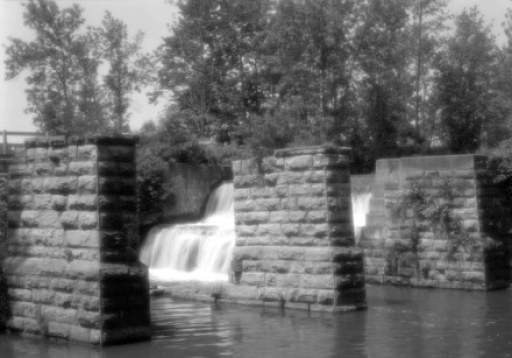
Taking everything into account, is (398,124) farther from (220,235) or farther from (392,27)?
(220,235)

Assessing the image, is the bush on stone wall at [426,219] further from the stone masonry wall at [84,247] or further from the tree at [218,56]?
the tree at [218,56]

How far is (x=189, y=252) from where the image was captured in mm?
20266

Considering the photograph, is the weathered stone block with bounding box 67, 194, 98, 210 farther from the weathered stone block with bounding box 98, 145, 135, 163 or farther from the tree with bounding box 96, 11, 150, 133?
the tree with bounding box 96, 11, 150, 133

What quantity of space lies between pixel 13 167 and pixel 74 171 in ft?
5.55

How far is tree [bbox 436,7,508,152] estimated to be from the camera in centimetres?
3834

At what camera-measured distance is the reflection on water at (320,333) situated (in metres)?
11.1

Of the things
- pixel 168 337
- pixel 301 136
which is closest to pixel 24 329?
pixel 168 337

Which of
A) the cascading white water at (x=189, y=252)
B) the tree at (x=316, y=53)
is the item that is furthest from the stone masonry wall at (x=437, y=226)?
the tree at (x=316, y=53)

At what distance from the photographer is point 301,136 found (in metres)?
30.5

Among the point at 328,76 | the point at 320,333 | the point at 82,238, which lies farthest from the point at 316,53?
the point at 82,238

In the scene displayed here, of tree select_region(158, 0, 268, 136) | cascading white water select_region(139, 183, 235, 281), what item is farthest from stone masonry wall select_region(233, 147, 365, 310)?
tree select_region(158, 0, 268, 136)

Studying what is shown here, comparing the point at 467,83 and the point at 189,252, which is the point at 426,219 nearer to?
the point at 189,252

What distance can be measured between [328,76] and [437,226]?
70.0 feet

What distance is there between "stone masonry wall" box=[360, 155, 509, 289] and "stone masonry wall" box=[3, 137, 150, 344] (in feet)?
26.7
